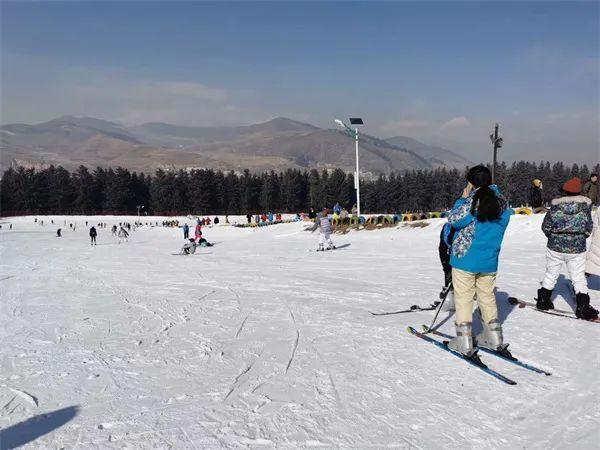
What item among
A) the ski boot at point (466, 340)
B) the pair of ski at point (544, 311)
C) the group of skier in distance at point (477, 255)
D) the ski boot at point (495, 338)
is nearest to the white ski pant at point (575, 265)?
the pair of ski at point (544, 311)

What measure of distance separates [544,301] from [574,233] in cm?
125

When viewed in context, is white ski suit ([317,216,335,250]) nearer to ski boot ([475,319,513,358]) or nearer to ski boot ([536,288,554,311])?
ski boot ([536,288,554,311])

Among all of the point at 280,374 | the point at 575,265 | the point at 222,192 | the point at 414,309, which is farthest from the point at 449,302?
the point at 222,192

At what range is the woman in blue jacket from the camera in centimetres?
504

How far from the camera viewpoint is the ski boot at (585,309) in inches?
279

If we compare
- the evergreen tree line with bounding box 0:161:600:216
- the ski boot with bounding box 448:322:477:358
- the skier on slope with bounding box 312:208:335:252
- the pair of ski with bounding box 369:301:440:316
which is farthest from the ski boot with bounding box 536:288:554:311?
the evergreen tree line with bounding box 0:161:600:216

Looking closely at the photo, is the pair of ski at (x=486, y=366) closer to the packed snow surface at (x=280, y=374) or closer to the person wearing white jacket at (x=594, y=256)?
the packed snow surface at (x=280, y=374)

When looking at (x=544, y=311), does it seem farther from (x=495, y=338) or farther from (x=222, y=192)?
(x=222, y=192)

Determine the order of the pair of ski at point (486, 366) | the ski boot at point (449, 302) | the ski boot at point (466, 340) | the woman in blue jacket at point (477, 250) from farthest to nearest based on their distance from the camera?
the ski boot at point (449, 302), the ski boot at point (466, 340), the woman in blue jacket at point (477, 250), the pair of ski at point (486, 366)

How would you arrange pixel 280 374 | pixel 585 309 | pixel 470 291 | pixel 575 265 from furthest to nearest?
1. pixel 575 265
2. pixel 585 309
3. pixel 470 291
4. pixel 280 374

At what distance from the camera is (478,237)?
5168mm

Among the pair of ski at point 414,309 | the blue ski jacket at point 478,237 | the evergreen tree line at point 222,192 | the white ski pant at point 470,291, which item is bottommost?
the pair of ski at point 414,309

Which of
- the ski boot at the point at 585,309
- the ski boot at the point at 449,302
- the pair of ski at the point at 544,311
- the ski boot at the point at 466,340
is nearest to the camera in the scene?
the ski boot at the point at 466,340

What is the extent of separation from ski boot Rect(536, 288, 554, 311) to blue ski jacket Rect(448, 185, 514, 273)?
10.0 feet
